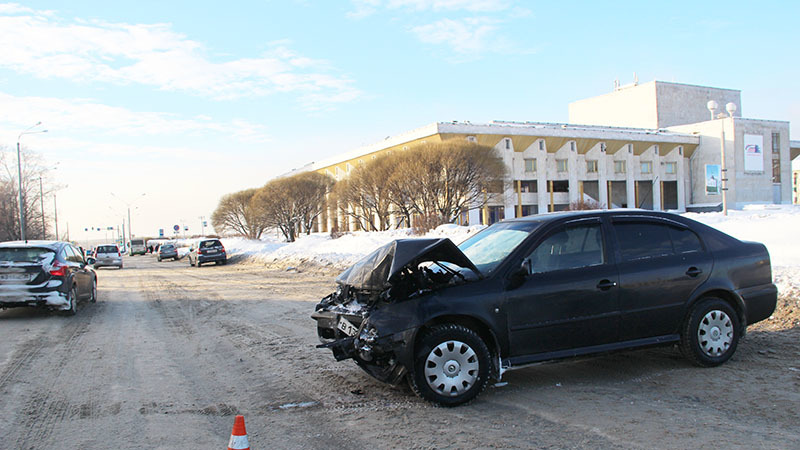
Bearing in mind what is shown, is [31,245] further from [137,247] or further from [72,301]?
[137,247]

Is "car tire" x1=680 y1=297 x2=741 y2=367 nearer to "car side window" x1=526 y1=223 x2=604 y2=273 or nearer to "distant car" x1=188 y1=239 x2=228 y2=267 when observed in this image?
"car side window" x1=526 y1=223 x2=604 y2=273

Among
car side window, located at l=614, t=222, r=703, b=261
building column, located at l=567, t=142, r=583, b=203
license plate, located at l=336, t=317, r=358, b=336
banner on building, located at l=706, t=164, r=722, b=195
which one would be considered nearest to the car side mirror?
car side window, located at l=614, t=222, r=703, b=261

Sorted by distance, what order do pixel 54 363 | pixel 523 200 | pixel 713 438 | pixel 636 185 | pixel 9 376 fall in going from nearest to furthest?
pixel 713 438, pixel 9 376, pixel 54 363, pixel 523 200, pixel 636 185

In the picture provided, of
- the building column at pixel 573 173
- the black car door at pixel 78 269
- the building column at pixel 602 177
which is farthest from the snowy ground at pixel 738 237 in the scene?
the building column at pixel 602 177

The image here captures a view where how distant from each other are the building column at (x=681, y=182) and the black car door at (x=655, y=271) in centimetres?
7724

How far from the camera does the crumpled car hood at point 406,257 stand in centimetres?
517

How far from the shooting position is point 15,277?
1054cm

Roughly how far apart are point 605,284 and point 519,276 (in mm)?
899

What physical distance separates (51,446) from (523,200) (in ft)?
216

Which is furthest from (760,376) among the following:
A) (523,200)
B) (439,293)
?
(523,200)

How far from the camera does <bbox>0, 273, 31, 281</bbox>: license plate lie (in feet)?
34.4

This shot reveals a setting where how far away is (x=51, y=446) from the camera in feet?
13.6

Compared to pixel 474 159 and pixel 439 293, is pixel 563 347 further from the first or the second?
pixel 474 159

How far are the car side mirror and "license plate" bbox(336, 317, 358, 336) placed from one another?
1.47 meters
